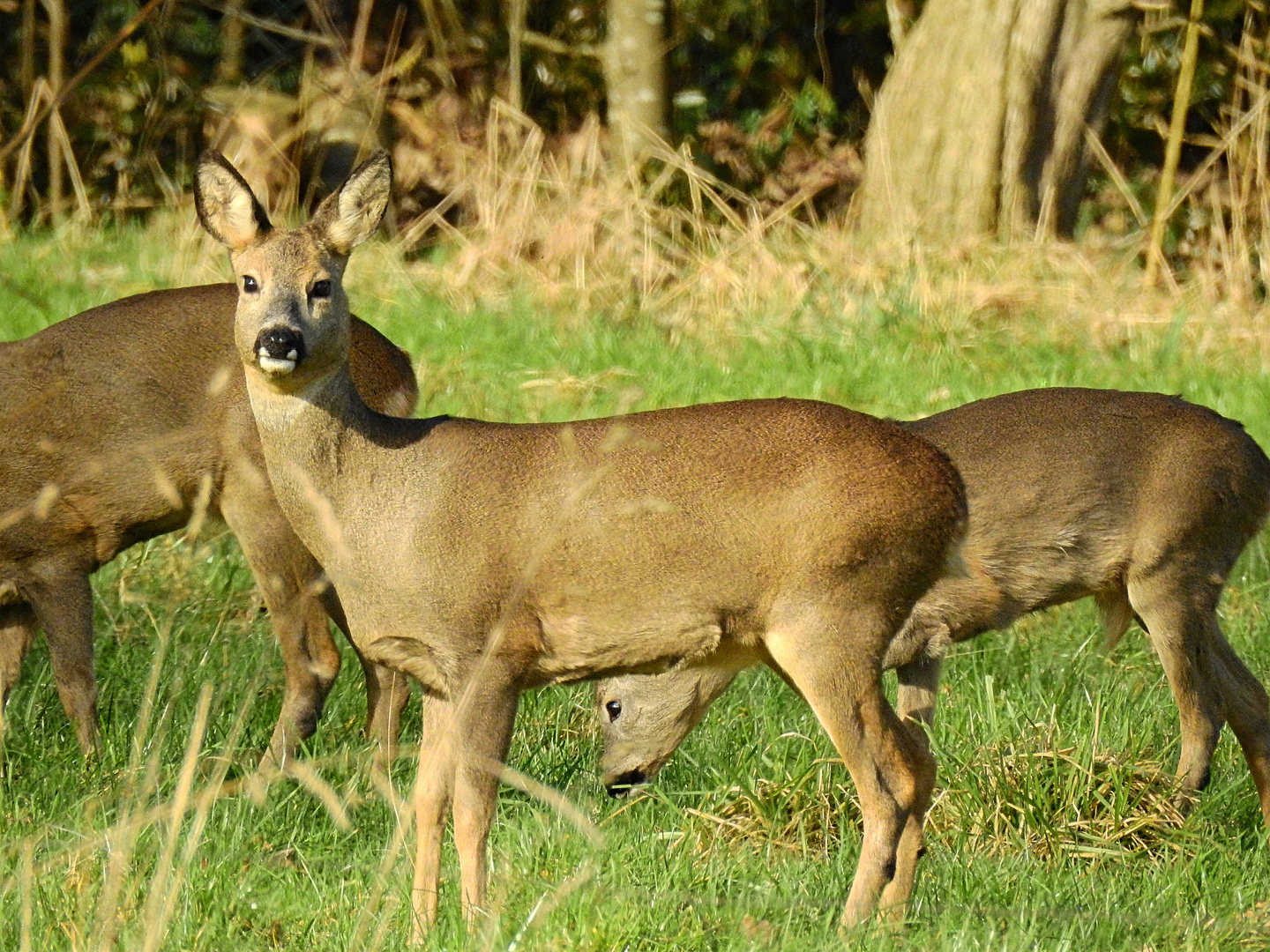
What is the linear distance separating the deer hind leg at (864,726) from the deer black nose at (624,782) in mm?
1091

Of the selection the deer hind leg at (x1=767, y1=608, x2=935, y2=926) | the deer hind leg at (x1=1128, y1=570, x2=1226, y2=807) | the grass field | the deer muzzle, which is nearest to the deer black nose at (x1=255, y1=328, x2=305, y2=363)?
the deer muzzle

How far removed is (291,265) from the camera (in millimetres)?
4297

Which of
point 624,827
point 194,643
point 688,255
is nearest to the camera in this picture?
point 624,827

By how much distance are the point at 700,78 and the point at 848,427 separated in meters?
11.8

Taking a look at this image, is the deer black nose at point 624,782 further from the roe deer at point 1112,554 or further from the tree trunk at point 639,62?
the tree trunk at point 639,62

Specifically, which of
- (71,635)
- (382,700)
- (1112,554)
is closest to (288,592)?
(382,700)

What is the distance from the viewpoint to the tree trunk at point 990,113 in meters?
11.2

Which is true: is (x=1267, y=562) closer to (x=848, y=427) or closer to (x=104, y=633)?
(x=848, y=427)

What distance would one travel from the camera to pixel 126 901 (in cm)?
388

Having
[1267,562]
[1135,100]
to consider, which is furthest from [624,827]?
[1135,100]

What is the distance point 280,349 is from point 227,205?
0.58 meters

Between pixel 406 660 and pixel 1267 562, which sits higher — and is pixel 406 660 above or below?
above

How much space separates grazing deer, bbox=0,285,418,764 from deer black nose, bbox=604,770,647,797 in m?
0.77

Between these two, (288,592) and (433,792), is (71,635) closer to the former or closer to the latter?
(288,592)
